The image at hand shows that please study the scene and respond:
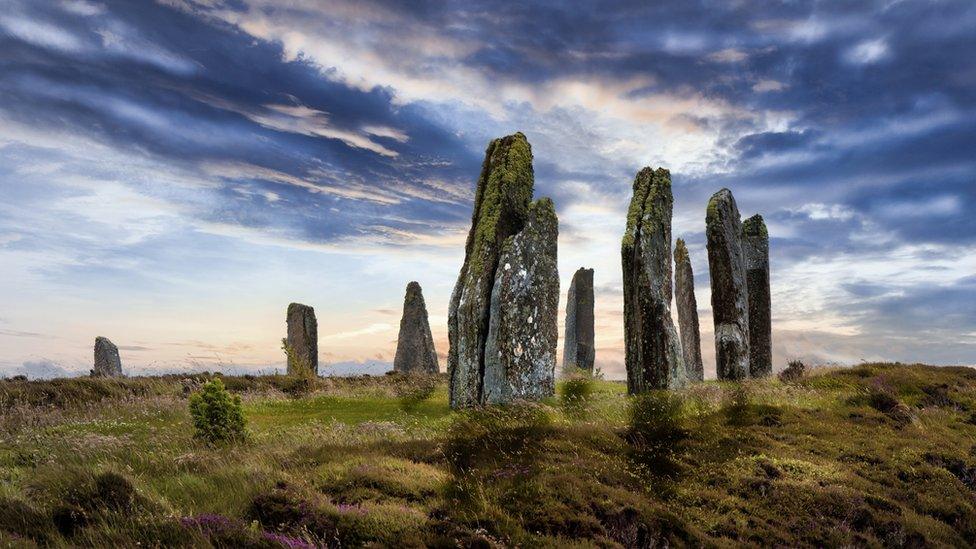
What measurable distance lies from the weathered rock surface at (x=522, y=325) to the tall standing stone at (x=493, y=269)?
3 centimetres

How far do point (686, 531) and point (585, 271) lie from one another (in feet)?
97.9

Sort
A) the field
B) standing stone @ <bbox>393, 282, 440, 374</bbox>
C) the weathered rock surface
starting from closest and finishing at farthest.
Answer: the field
the weathered rock surface
standing stone @ <bbox>393, 282, 440, 374</bbox>

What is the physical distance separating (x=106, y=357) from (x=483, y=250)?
2195 centimetres

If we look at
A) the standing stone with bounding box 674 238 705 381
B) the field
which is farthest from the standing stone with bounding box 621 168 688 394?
the standing stone with bounding box 674 238 705 381

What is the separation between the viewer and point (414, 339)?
35.2 m

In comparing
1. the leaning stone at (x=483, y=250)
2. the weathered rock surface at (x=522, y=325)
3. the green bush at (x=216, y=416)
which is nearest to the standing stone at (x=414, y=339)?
the leaning stone at (x=483, y=250)

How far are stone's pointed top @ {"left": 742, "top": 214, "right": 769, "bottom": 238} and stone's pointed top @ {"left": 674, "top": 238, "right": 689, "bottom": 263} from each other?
387 centimetres

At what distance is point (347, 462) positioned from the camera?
10562mm

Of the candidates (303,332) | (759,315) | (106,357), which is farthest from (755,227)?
(106,357)

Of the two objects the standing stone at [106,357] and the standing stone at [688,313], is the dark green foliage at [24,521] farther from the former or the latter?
the standing stone at [688,313]

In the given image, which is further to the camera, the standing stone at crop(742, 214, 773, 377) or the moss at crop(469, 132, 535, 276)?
the standing stone at crop(742, 214, 773, 377)

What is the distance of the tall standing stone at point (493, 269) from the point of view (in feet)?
63.0

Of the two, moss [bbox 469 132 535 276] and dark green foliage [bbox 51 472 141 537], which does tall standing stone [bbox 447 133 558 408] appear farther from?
dark green foliage [bbox 51 472 141 537]

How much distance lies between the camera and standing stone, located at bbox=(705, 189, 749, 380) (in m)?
27.0
